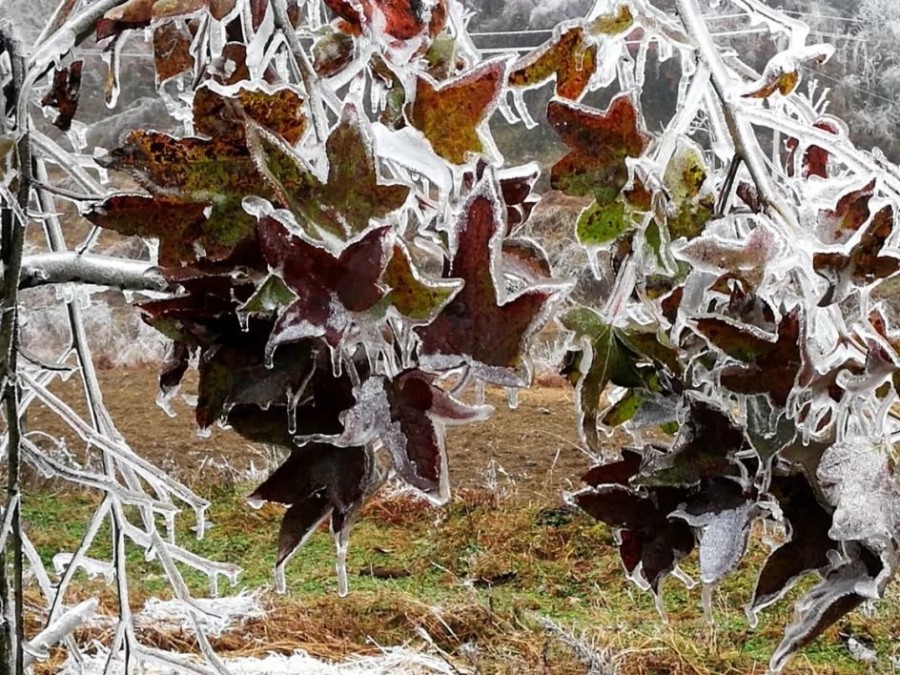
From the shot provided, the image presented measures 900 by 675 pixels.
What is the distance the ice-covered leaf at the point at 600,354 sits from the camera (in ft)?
1.01

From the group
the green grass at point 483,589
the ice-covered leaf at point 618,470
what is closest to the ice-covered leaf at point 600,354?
the ice-covered leaf at point 618,470

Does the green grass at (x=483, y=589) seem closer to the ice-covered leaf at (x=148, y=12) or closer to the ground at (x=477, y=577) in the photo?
the ground at (x=477, y=577)

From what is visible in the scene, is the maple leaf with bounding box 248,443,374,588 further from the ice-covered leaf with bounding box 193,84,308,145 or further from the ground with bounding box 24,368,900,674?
the ground with bounding box 24,368,900,674

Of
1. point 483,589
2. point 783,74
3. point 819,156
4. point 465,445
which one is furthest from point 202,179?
point 465,445

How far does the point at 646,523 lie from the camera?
0.99 feet

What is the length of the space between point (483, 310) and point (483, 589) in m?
3.36

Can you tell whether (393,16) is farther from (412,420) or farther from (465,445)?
(465,445)

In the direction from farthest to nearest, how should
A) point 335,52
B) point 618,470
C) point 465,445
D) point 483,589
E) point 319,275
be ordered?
point 465,445 < point 483,589 < point 335,52 < point 618,470 < point 319,275

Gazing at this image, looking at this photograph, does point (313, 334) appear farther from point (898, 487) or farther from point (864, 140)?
point (864, 140)

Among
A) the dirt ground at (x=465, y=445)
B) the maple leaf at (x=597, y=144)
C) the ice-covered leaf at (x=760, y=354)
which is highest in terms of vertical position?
the maple leaf at (x=597, y=144)

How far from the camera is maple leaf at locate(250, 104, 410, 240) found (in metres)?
0.23

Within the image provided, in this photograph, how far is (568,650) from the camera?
2.93m

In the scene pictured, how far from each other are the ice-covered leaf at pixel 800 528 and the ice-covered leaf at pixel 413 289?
4.8 inches

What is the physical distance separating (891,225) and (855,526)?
87 mm
